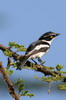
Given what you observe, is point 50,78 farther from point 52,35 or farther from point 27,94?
point 52,35

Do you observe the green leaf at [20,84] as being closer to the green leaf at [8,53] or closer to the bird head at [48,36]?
the green leaf at [8,53]

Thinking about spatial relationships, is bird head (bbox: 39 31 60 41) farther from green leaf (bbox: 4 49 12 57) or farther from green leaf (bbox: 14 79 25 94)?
green leaf (bbox: 14 79 25 94)

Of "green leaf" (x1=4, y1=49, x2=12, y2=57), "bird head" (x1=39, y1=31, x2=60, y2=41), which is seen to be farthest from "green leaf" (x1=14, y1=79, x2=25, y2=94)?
"bird head" (x1=39, y1=31, x2=60, y2=41)

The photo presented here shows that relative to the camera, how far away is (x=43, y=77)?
2402 mm

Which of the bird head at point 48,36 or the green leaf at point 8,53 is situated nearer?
the green leaf at point 8,53

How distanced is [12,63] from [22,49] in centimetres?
16

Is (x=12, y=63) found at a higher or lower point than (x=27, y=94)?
higher

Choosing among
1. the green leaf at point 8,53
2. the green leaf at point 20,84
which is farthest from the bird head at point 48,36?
the green leaf at point 20,84

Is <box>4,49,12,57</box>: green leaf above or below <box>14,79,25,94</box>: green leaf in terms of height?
above

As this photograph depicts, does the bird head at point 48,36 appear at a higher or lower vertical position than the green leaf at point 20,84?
higher

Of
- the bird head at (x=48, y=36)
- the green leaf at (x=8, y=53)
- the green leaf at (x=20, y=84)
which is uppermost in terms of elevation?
the bird head at (x=48, y=36)

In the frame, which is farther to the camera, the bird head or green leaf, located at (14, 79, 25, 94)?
the bird head

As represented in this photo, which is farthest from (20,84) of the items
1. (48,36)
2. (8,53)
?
(48,36)

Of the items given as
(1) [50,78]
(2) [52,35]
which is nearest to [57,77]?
(1) [50,78]
